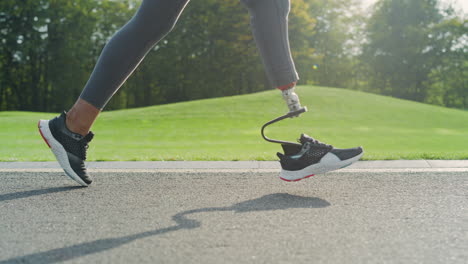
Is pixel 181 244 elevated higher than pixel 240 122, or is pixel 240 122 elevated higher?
pixel 181 244

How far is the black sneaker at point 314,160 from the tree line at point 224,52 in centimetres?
3856

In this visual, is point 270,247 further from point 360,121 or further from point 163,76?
point 163,76

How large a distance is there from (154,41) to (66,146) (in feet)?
2.47

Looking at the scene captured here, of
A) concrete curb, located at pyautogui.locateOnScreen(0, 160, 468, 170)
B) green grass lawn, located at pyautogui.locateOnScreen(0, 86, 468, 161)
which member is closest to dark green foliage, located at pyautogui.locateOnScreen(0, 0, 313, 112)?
green grass lawn, located at pyautogui.locateOnScreen(0, 86, 468, 161)

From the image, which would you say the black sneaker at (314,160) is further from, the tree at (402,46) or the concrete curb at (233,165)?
the tree at (402,46)

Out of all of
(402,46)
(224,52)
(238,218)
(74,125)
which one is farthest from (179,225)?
(402,46)

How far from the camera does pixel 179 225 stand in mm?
1752

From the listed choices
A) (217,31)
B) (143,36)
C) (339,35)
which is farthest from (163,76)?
(143,36)

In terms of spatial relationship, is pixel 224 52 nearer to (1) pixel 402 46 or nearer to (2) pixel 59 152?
(1) pixel 402 46

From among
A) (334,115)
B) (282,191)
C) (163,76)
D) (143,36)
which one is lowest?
(163,76)

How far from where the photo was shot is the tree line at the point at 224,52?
37781 mm

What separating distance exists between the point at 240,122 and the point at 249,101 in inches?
162

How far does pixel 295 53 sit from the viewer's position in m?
41.9

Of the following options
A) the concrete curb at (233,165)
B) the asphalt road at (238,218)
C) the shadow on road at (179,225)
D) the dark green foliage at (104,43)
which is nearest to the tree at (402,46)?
the dark green foliage at (104,43)
